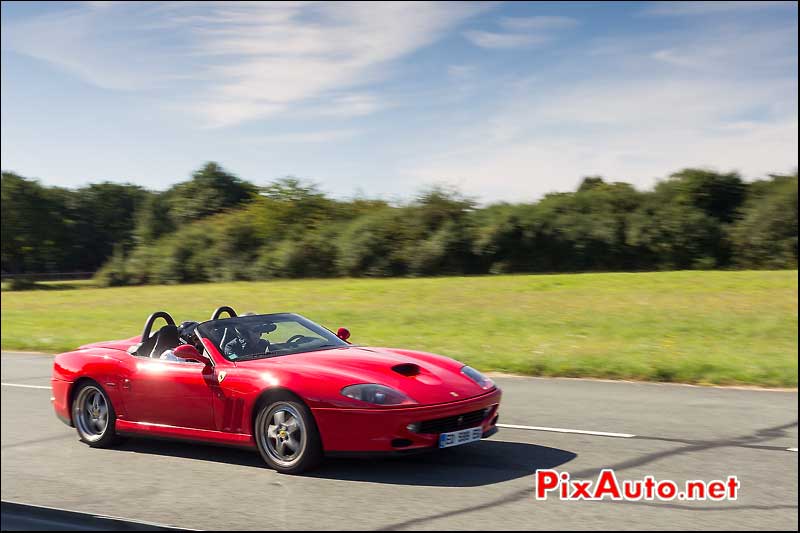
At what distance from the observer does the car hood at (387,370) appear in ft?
22.2

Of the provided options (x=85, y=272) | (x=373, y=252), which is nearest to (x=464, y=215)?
(x=373, y=252)

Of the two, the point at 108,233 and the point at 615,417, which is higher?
the point at 108,233

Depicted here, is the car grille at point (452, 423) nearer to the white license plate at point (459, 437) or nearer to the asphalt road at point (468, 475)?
the white license plate at point (459, 437)

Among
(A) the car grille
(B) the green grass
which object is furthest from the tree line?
(A) the car grille

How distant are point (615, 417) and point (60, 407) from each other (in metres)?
5.49

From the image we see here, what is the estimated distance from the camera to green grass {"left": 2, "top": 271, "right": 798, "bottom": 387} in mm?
13227

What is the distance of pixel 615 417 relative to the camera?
9023 millimetres

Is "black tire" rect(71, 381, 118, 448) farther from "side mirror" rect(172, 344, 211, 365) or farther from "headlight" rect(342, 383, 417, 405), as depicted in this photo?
"headlight" rect(342, 383, 417, 405)

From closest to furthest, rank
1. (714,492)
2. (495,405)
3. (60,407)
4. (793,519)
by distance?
(793,519), (714,492), (495,405), (60,407)

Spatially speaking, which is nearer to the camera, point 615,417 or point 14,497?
point 14,497

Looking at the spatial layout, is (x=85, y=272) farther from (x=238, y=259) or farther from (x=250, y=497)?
(x=250, y=497)

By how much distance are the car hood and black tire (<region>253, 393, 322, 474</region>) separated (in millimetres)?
278

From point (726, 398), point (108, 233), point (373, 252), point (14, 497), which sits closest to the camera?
point (14, 497)

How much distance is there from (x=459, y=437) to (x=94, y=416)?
3745mm
